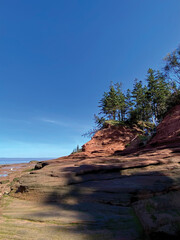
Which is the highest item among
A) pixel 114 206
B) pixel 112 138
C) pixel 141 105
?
pixel 141 105

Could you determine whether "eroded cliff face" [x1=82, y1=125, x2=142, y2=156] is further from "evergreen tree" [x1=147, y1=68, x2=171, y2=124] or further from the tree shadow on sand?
the tree shadow on sand

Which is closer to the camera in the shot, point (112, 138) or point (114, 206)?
point (114, 206)

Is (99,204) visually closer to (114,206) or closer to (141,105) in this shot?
(114,206)

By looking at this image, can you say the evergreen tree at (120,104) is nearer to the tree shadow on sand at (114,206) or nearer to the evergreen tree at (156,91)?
the evergreen tree at (156,91)

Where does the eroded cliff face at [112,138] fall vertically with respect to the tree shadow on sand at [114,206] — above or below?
above

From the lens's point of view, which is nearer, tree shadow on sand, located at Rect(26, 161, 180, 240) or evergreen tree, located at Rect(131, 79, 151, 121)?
tree shadow on sand, located at Rect(26, 161, 180, 240)

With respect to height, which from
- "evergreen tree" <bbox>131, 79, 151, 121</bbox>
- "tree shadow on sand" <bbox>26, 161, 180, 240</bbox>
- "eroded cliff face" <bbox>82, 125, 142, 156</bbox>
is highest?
"evergreen tree" <bbox>131, 79, 151, 121</bbox>

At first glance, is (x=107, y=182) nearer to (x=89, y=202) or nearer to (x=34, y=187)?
(x=89, y=202)

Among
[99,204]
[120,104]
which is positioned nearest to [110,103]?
[120,104]

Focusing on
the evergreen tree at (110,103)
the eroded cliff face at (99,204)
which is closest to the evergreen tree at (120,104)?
the evergreen tree at (110,103)

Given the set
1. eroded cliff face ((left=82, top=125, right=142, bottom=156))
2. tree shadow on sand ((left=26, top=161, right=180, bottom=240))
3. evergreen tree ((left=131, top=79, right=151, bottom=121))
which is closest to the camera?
tree shadow on sand ((left=26, top=161, right=180, bottom=240))

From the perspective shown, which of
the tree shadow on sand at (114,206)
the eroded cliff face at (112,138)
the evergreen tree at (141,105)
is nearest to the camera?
the tree shadow on sand at (114,206)

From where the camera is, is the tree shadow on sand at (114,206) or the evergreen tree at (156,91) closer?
the tree shadow on sand at (114,206)

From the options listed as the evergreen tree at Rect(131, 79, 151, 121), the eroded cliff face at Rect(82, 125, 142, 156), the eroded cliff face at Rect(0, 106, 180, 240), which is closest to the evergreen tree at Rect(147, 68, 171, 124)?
the evergreen tree at Rect(131, 79, 151, 121)
